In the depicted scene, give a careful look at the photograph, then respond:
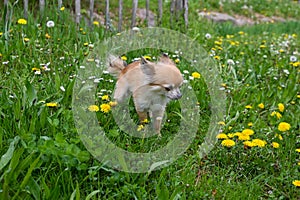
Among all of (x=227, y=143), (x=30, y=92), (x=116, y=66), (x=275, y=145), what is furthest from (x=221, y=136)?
(x=30, y=92)

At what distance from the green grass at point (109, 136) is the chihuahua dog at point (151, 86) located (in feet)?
0.58

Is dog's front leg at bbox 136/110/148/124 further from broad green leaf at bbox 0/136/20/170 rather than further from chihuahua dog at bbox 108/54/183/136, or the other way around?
broad green leaf at bbox 0/136/20/170

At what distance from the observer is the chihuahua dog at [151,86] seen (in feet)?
8.42

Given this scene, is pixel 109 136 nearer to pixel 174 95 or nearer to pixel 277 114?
pixel 174 95

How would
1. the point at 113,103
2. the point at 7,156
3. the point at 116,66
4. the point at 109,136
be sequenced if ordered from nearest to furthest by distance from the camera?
the point at 7,156 < the point at 109,136 < the point at 113,103 < the point at 116,66

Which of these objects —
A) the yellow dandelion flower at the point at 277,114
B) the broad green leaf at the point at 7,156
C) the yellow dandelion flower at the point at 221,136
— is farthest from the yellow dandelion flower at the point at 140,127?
the yellow dandelion flower at the point at 277,114

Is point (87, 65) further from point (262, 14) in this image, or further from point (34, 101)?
point (262, 14)

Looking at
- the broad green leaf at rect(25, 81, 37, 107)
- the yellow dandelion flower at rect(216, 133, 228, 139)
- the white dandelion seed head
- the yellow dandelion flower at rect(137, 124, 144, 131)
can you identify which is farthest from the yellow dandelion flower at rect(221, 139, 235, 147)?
the white dandelion seed head

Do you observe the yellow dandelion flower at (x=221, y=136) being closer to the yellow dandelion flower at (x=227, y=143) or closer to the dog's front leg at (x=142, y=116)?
the yellow dandelion flower at (x=227, y=143)

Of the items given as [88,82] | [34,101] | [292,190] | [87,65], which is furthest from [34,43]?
[292,190]

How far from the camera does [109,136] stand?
2547 mm

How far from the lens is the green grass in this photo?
214 cm

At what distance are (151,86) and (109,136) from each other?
1.35 ft

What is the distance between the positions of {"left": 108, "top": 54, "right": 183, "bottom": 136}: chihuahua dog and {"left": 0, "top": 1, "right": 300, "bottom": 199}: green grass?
0.18m
